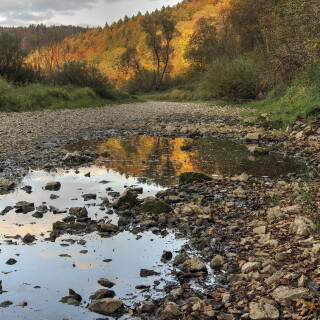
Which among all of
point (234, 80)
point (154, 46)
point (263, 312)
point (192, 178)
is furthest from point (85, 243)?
point (154, 46)

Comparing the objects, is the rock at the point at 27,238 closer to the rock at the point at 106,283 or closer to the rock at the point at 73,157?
the rock at the point at 106,283

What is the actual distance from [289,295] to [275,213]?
2128 mm

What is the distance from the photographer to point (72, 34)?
139 metres

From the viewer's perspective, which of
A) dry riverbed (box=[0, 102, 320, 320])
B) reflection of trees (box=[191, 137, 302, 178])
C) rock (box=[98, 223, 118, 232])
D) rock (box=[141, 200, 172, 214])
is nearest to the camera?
dry riverbed (box=[0, 102, 320, 320])

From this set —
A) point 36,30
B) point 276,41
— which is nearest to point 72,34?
point 36,30

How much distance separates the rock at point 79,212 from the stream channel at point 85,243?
120 mm

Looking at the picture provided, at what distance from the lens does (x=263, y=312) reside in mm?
2891

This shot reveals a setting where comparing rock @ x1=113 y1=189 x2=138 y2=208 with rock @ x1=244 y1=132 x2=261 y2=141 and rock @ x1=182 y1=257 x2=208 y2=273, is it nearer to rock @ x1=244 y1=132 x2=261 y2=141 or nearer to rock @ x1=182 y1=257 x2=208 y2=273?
rock @ x1=182 y1=257 x2=208 y2=273

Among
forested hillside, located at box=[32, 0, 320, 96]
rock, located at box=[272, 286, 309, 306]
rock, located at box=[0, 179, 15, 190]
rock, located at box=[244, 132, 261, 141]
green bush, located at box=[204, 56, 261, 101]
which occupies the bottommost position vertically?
rock, located at box=[272, 286, 309, 306]

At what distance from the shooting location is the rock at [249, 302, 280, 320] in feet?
9.39

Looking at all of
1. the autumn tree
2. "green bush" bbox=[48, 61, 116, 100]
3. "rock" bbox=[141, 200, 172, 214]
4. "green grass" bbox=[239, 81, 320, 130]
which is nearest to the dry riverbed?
"rock" bbox=[141, 200, 172, 214]

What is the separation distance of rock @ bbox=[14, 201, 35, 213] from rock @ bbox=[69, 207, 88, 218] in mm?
655

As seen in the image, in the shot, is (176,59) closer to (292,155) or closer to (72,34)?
(72,34)

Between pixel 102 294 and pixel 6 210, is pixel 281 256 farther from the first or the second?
pixel 6 210
